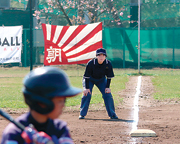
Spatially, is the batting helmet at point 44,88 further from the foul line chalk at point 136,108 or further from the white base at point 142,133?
the foul line chalk at point 136,108

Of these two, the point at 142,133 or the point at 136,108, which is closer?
the point at 142,133

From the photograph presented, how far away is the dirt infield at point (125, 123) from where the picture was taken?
21.5 feet

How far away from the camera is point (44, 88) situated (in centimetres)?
211

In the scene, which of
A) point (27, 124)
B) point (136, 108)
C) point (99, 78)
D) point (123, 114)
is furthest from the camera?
point (136, 108)

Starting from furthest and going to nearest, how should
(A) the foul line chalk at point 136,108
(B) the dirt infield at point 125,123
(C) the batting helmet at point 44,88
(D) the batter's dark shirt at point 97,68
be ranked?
(D) the batter's dark shirt at point 97,68 → (A) the foul line chalk at point 136,108 → (B) the dirt infield at point 125,123 → (C) the batting helmet at point 44,88

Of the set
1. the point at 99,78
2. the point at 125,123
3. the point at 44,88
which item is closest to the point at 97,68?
the point at 99,78

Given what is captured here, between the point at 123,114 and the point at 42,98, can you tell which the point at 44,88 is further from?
the point at 123,114

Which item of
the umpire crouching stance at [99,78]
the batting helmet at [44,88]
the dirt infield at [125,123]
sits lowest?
the dirt infield at [125,123]

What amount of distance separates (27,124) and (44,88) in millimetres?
304

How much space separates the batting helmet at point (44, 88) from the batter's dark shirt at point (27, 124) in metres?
0.14

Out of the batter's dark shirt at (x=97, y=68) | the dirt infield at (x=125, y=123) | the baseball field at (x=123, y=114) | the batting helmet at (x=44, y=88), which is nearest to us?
the batting helmet at (x=44, y=88)

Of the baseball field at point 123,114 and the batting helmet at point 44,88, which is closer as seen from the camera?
the batting helmet at point 44,88

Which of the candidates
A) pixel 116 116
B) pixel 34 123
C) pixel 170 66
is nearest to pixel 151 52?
pixel 170 66

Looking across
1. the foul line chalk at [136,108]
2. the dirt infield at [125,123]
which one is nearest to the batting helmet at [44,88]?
the dirt infield at [125,123]
